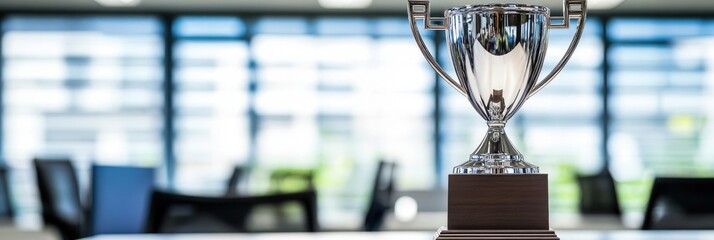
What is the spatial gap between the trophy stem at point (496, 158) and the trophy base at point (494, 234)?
0.20ft

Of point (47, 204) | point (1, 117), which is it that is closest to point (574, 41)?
point (47, 204)

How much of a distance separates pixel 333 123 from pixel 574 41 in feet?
26.0

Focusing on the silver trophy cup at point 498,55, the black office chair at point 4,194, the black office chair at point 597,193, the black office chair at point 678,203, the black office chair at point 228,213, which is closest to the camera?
the silver trophy cup at point 498,55

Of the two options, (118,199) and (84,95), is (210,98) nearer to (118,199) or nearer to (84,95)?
(84,95)

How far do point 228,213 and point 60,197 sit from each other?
8.62 ft

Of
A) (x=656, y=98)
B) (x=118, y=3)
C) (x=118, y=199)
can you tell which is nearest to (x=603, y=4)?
(x=656, y=98)

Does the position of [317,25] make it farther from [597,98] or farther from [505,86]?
[505,86]

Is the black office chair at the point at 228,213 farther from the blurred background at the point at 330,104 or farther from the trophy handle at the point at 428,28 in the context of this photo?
the blurred background at the point at 330,104

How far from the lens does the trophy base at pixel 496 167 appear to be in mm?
862

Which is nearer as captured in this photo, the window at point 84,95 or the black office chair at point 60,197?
the black office chair at point 60,197

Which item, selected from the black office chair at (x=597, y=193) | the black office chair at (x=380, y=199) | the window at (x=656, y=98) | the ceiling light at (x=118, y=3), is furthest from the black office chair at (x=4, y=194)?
the window at (x=656, y=98)

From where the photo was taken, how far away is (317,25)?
8.72 m

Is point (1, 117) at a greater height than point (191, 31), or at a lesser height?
lesser

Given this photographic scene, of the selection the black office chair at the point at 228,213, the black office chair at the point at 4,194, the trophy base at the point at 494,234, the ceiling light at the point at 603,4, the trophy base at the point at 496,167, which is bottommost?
the black office chair at the point at 4,194
